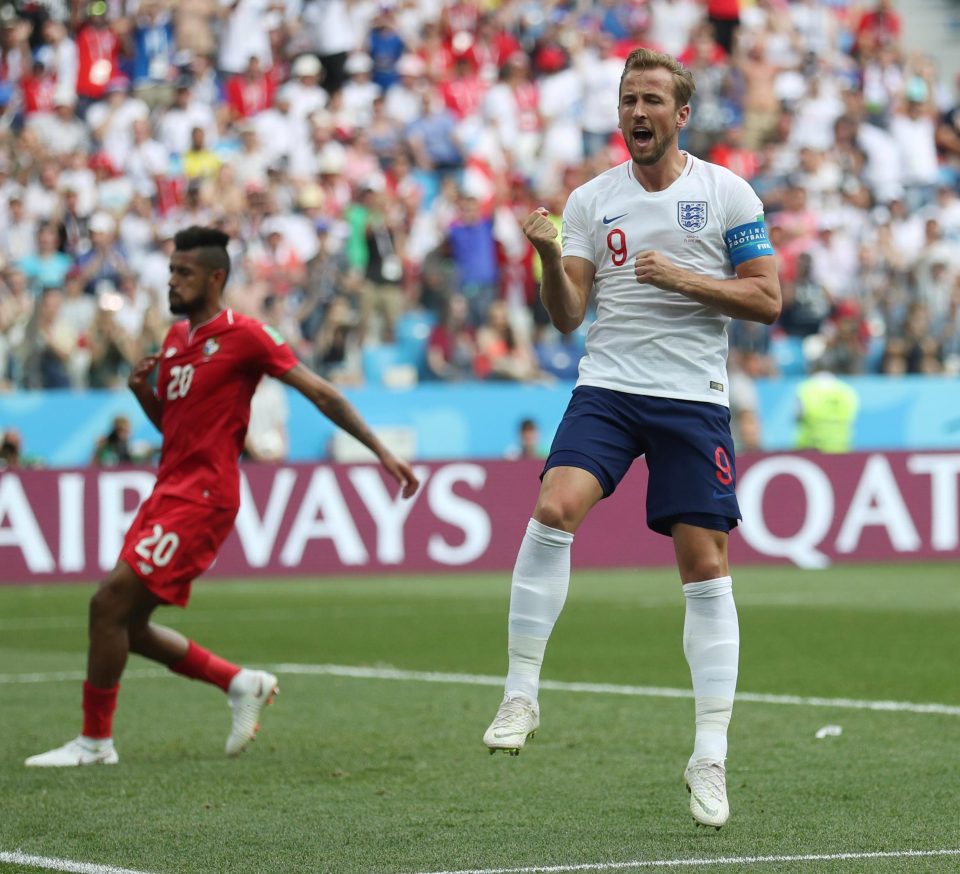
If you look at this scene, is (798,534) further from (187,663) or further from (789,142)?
(187,663)

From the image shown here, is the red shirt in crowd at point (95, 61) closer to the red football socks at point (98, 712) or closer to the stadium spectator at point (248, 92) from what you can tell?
the stadium spectator at point (248, 92)

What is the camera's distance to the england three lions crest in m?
6.21

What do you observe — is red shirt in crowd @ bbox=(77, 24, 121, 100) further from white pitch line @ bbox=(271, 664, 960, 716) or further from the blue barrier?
white pitch line @ bbox=(271, 664, 960, 716)

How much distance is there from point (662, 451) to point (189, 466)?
8.39 feet

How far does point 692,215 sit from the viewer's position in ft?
20.4

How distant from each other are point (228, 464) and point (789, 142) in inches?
688

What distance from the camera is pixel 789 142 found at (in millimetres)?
24234

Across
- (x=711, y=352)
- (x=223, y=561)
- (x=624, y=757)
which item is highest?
(x=711, y=352)

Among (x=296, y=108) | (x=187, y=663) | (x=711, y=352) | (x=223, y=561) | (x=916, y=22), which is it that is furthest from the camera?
(x=916, y=22)

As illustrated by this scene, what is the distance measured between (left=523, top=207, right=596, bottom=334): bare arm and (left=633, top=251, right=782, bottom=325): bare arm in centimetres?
26

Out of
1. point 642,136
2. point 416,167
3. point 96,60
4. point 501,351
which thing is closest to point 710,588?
point 642,136

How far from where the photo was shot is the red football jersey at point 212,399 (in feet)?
26.0

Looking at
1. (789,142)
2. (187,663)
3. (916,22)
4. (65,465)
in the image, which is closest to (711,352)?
(187,663)

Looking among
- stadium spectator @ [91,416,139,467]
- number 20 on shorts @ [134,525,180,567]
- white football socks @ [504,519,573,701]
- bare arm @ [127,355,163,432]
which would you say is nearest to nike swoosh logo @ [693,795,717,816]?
white football socks @ [504,519,573,701]
